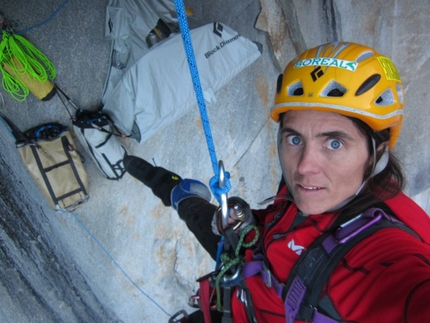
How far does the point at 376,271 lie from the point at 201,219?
3.52 feet

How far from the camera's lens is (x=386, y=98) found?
1279 mm

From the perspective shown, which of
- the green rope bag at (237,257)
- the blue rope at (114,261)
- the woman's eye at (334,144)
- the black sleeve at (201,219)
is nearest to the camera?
the woman's eye at (334,144)

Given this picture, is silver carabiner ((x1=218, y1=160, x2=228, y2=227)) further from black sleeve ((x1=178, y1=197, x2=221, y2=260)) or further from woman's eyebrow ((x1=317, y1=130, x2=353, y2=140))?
black sleeve ((x1=178, y1=197, x2=221, y2=260))

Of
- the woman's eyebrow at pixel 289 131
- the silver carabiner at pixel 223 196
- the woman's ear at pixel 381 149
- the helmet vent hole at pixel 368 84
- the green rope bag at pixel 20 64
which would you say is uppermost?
the green rope bag at pixel 20 64

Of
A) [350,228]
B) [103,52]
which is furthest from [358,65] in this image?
[103,52]

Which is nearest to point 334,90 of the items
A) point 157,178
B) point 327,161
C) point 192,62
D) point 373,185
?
point 327,161

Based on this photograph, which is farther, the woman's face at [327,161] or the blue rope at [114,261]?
the blue rope at [114,261]

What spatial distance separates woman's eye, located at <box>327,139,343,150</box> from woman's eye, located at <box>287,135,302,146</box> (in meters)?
0.11

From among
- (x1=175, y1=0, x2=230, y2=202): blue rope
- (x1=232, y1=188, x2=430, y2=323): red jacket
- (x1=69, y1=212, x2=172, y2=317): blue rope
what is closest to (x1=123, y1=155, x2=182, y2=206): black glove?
(x1=69, y1=212, x2=172, y2=317): blue rope

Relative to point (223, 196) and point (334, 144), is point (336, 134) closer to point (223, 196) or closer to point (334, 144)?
point (334, 144)

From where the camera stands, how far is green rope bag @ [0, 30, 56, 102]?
67.3 inches

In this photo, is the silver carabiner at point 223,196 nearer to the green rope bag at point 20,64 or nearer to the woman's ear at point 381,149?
the woman's ear at point 381,149

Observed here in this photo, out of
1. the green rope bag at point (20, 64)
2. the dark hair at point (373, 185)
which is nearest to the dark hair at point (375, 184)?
the dark hair at point (373, 185)

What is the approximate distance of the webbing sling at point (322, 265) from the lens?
99 centimetres
